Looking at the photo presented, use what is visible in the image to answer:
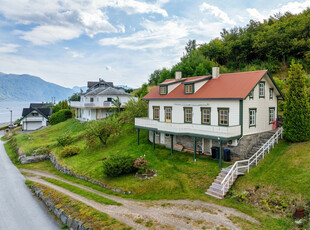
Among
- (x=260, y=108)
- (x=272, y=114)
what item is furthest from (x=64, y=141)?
(x=272, y=114)

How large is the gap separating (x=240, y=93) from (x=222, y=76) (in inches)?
208

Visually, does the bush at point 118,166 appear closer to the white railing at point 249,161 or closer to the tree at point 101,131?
the white railing at point 249,161

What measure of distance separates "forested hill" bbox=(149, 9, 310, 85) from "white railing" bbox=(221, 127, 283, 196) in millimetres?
20496

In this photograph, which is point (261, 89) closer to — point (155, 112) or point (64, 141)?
point (155, 112)

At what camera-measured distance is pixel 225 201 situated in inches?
592

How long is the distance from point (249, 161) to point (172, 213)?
368 inches

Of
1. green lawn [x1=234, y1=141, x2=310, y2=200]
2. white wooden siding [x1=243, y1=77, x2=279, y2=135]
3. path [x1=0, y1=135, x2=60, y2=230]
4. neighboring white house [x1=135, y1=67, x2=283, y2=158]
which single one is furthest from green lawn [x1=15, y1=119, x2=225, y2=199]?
path [x1=0, y1=135, x2=60, y2=230]

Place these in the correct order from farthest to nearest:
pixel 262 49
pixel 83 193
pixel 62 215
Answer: pixel 262 49 → pixel 83 193 → pixel 62 215

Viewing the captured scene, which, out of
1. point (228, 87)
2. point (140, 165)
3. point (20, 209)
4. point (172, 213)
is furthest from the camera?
point (228, 87)

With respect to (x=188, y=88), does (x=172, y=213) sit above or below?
below

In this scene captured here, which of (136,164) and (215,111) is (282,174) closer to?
(215,111)

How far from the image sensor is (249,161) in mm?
19250

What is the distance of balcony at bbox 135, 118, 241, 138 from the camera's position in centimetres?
1861

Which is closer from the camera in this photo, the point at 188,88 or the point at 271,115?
the point at 188,88
